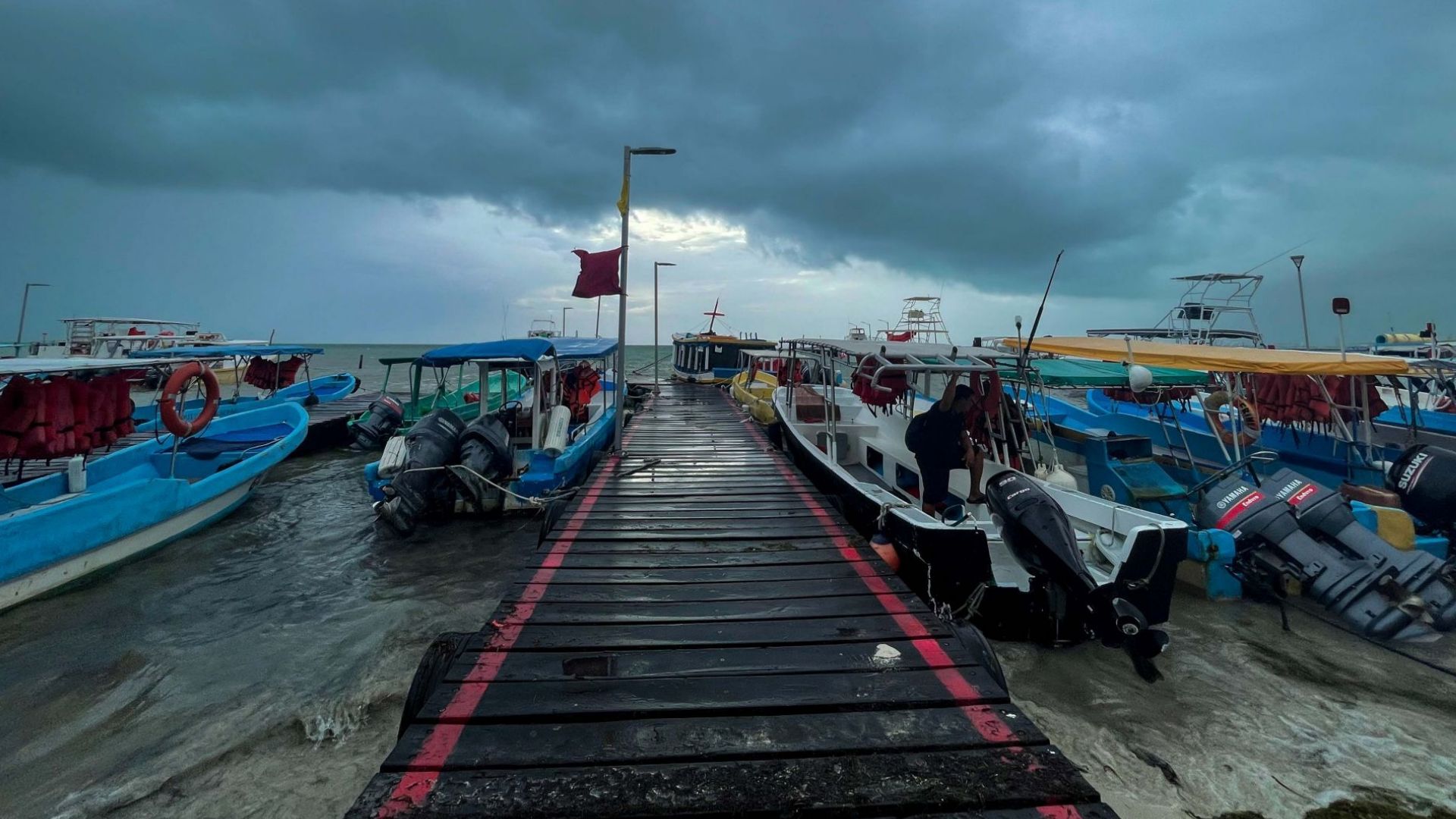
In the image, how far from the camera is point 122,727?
14.8ft

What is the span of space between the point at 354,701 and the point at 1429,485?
12211 millimetres

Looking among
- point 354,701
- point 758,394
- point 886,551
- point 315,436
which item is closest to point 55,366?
point 354,701


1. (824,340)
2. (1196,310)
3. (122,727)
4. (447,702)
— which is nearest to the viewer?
(447,702)

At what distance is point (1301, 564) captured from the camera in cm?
623

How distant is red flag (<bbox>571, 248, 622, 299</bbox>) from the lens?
31.0 feet

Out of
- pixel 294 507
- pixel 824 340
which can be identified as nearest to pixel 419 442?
pixel 294 507

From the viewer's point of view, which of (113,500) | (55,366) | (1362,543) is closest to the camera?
(1362,543)

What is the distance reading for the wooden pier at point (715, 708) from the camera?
2.23m

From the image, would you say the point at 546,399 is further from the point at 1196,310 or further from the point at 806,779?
the point at 1196,310

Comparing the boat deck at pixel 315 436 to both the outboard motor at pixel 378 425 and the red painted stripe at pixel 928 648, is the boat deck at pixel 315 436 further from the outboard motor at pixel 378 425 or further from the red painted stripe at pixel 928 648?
the red painted stripe at pixel 928 648

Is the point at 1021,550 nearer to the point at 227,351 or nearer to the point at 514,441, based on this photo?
the point at 514,441

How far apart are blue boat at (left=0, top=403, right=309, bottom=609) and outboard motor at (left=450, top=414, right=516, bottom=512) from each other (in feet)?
13.0

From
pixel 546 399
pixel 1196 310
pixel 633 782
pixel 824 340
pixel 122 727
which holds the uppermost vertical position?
pixel 1196 310

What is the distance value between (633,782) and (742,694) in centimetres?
A: 78
